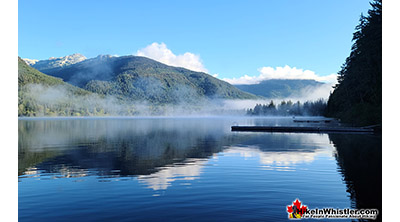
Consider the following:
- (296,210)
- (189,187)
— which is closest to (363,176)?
(296,210)

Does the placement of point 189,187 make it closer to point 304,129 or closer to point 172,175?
point 172,175

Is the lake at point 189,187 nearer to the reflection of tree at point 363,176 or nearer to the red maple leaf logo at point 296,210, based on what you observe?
the reflection of tree at point 363,176

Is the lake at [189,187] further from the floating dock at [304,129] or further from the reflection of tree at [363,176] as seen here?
the floating dock at [304,129]

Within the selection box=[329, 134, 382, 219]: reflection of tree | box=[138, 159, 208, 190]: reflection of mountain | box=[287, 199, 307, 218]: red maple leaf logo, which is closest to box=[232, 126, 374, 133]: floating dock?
box=[329, 134, 382, 219]: reflection of tree

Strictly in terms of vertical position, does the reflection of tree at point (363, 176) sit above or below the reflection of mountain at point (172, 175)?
above

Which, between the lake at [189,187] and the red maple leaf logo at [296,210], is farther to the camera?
the lake at [189,187]

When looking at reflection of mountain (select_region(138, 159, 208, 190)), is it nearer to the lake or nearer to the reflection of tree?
the lake

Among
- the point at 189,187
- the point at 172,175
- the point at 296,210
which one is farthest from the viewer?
the point at 172,175

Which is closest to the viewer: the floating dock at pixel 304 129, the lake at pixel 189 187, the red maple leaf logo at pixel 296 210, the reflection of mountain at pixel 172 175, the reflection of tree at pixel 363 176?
the red maple leaf logo at pixel 296 210

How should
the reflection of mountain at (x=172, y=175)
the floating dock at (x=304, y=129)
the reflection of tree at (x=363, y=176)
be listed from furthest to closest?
1. the floating dock at (x=304, y=129)
2. the reflection of mountain at (x=172, y=175)
3. the reflection of tree at (x=363, y=176)

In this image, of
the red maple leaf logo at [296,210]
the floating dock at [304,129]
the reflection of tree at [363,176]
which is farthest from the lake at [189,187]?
the floating dock at [304,129]

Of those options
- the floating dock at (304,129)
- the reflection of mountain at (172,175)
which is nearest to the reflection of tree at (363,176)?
the reflection of mountain at (172,175)

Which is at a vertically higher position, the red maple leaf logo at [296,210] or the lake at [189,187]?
the red maple leaf logo at [296,210]
